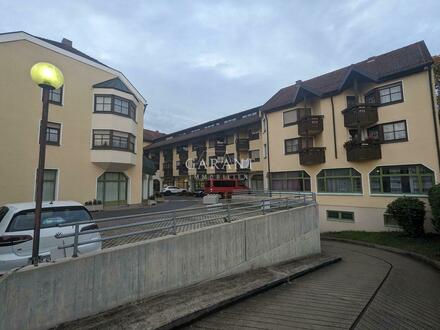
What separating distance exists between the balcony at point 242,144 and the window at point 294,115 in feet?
31.9

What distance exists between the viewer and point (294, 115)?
23781mm

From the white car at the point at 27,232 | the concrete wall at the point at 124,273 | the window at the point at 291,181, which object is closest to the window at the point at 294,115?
the window at the point at 291,181

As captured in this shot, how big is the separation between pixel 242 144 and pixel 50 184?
76.0 ft

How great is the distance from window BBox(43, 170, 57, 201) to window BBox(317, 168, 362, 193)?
2085 cm

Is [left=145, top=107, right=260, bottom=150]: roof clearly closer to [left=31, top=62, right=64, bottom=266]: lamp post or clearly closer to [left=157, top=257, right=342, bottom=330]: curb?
[left=157, top=257, right=342, bottom=330]: curb

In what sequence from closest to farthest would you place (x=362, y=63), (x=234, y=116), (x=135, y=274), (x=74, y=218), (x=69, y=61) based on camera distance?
(x=135, y=274) → (x=74, y=218) → (x=69, y=61) → (x=362, y=63) → (x=234, y=116)

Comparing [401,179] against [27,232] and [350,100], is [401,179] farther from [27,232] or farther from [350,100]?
[27,232]

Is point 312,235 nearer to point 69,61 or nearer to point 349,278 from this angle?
point 349,278

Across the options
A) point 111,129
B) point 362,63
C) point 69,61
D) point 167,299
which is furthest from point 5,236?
point 362,63

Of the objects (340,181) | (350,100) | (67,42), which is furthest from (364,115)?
(67,42)

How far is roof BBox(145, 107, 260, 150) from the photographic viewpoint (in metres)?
34.9

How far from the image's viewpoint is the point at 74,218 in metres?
5.79

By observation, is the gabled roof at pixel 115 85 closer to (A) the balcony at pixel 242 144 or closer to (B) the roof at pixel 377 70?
(B) the roof at pixel 377 70

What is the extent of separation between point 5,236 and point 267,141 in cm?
2379
